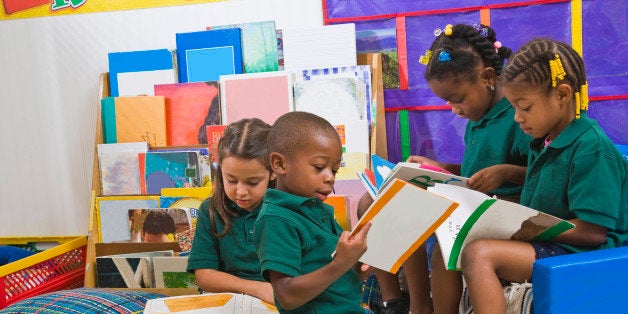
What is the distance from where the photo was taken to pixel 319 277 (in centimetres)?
94

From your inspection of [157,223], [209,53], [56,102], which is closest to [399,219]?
[157,223]

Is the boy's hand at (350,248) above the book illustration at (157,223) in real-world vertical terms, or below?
above

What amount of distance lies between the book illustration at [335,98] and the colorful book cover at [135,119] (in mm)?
568

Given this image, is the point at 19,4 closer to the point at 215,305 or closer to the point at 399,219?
the point at 215,305

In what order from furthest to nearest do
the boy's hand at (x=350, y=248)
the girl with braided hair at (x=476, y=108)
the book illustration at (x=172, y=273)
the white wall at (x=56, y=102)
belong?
the white wall at (x=56, y=102)
the book illustration at (x=172, y=273)
the girl with braided hair at (x=476, y=108)
the boy's hand at (x=350, y=248)

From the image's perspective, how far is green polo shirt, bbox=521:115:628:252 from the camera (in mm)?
1251

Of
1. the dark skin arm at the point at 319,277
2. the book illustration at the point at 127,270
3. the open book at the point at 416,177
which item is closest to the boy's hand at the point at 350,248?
the dark skin arm at the point at 319,277

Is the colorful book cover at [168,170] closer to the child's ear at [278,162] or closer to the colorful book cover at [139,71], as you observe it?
the colorful book cover at [139,71]

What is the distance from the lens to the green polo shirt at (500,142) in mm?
1689

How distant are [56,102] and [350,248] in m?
2.27

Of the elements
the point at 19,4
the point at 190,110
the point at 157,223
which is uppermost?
the point at 19,4

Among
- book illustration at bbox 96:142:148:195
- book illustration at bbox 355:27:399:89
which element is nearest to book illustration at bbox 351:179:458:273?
book illustration at bbox 355:27:399:89

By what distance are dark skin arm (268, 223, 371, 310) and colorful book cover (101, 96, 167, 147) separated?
1.55 meters

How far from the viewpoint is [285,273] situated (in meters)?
0.96
